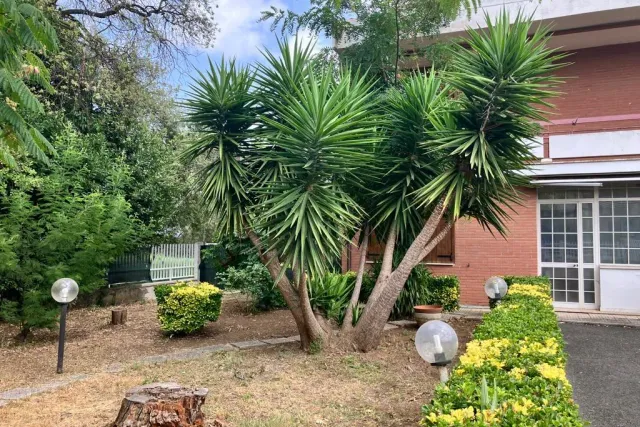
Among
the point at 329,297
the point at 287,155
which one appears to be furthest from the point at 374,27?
the point at 329,297

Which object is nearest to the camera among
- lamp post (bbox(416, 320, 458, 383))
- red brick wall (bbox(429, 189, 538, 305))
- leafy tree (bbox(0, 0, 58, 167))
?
lamp post (bbox(416, 320, 458, 383))

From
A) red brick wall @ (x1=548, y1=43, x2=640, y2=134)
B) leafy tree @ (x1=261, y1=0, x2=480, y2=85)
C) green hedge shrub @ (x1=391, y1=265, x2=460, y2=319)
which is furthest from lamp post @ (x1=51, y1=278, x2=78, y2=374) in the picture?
red brick wall @ (x1=548, y1=43, x2=640, y2=134)

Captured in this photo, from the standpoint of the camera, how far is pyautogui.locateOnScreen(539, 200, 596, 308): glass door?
36.7 feet

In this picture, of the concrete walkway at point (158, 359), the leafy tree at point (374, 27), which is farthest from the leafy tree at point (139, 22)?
the concrete walkway at point (158, 359)

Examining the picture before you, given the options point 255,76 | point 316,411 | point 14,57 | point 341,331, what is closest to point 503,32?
point 255,76

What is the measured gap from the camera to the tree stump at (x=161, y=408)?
3736 millimetres

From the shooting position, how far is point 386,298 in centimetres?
662

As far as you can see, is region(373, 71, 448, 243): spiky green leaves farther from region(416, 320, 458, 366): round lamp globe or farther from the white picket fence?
the white picket fence

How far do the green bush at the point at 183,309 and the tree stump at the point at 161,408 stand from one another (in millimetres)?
4068

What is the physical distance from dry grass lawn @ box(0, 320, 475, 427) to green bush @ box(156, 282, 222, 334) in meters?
1.44

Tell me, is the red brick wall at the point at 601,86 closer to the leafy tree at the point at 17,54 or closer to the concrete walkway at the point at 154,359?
the concrete walkway at the point at 154,359

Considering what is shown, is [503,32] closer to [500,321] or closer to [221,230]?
[500,321]

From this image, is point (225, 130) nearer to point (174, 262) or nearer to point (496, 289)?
point (496, 289)

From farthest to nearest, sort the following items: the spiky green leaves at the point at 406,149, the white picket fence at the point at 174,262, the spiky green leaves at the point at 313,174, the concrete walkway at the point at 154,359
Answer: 1. the white picket fence at the point at 174,262
2. the spiky green leaves at the point at 406,149
3. the spiky green leaves at the point at 313,174
4. the concrete walkway at the point at 154,359
